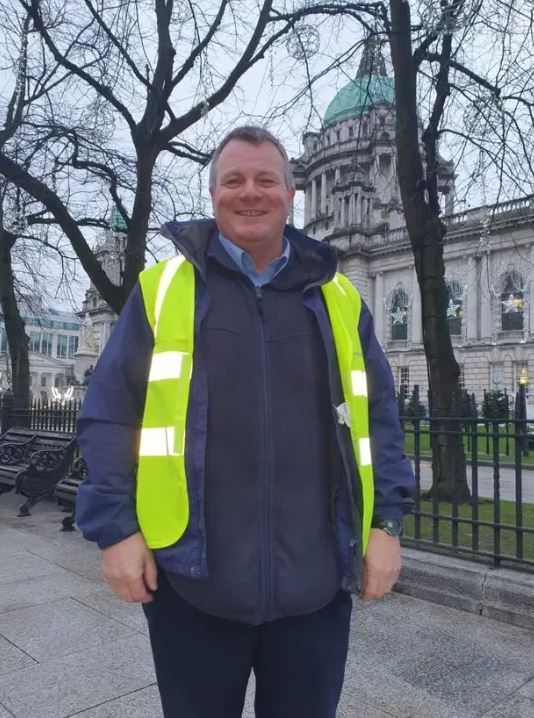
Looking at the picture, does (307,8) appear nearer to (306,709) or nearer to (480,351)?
(306,709)

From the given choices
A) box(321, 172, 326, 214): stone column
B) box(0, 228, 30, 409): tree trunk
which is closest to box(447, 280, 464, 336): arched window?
box(321, 172, 326, 214): stone column

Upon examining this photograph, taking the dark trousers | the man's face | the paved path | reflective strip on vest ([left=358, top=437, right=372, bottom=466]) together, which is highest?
the man's face

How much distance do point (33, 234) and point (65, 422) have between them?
6597mm

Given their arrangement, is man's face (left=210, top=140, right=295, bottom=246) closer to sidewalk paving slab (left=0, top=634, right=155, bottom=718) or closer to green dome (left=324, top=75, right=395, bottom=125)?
sidewalk paving slab (left=0, top=634, right=155, bottom=718)

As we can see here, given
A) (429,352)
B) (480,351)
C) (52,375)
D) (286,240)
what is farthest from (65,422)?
(52,375)

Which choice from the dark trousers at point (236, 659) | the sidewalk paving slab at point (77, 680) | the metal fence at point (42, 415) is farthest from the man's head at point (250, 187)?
the metal fence at point (42, 415)

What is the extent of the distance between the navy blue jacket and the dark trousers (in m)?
0.09

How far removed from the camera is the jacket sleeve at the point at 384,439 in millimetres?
1868

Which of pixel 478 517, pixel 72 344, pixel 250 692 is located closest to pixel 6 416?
pixel 478 517

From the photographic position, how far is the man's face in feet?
5.90

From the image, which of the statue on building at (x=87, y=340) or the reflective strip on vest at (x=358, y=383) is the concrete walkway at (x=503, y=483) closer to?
the reflective strip on vest at (x=358, y=383)

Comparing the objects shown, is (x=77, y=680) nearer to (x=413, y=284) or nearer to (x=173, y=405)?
(x=173, y=405)

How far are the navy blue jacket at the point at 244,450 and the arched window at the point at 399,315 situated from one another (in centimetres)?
6011

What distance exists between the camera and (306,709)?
1.74 meters
